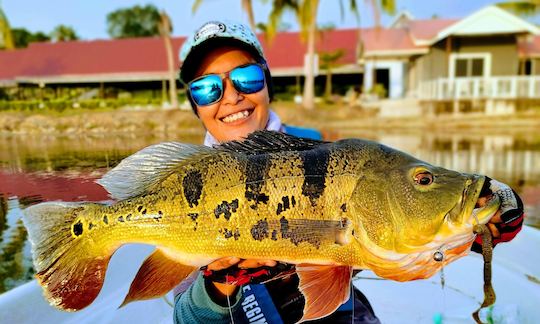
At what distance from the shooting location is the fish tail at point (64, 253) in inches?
67.9

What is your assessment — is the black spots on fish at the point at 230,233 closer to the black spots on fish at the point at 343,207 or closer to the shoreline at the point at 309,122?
the black spots on fish at the point at 343,207

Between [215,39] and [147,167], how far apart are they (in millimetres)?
869

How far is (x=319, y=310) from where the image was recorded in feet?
5.73

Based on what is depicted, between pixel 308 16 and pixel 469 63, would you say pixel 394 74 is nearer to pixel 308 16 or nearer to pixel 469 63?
pixel 469 63

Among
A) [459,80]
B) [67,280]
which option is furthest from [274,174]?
[459,80]

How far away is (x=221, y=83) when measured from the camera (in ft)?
7.95

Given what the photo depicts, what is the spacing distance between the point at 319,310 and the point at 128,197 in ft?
2.72

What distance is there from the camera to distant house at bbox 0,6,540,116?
2091 centimetres

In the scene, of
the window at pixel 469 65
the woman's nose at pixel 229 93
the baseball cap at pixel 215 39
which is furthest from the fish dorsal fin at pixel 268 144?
the window at pixel 469 65

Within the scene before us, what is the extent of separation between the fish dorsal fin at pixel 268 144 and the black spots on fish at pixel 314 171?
68 mm

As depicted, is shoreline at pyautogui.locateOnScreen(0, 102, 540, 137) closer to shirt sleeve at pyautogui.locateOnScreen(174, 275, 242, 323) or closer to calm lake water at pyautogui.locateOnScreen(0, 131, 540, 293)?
calm lake water at pyautogui.locateOnScreen(0, 131, 540, 293)

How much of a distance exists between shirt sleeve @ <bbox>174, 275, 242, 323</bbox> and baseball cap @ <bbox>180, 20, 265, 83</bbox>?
3.65 feet

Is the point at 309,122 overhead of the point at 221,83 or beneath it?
beneath

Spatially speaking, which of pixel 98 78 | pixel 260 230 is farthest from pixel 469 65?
pixel 260 230
